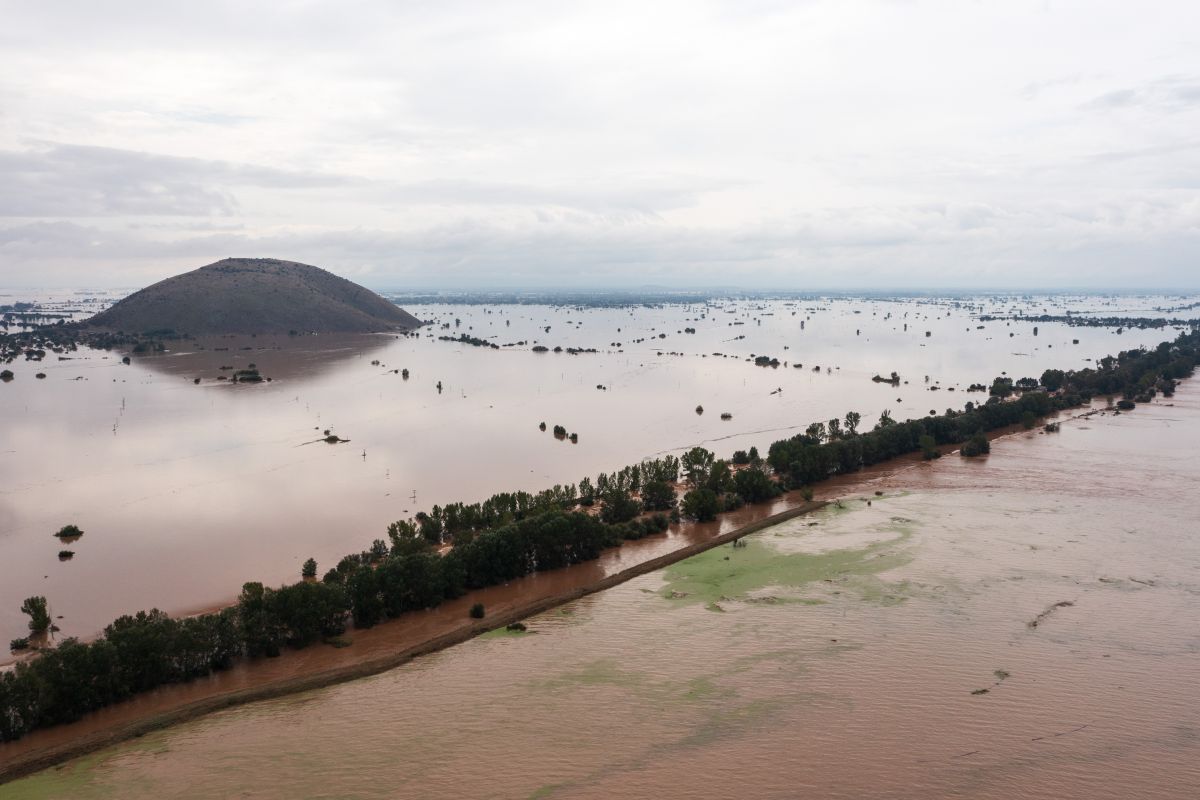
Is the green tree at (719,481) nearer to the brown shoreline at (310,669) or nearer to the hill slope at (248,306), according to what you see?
the brown shoreline at (310,669)

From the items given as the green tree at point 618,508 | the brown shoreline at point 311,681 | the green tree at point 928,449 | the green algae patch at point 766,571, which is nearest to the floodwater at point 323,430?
the green tree at point 618,508

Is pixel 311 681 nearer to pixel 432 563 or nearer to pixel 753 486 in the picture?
pixel 432 563

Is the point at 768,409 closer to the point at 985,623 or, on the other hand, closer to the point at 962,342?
the point at 985,623

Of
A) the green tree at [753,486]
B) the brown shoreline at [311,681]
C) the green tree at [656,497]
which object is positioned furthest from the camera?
the green tree at [753,486]

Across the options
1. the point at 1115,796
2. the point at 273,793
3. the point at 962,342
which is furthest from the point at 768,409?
the point at 962,342

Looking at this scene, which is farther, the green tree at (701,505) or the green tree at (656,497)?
the green tree at (656,497)

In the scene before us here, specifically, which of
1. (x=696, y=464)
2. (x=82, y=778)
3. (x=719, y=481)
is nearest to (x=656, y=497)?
(x=719, y=481)

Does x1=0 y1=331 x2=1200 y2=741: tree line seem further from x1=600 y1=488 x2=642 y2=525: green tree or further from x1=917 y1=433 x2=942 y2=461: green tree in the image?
x1=917 y1=433 x2=942 y2=461: green tree
